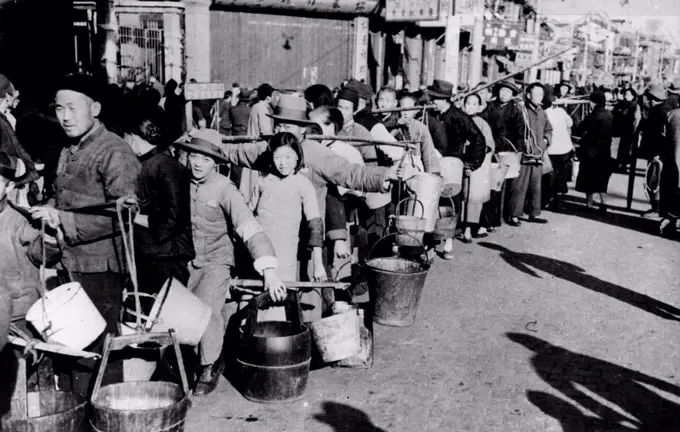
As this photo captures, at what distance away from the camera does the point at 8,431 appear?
429 centimetres

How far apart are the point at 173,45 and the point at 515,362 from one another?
15413mm

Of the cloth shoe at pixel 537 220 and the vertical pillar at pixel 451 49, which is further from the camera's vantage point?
the vertical pillar at pixel 451 49

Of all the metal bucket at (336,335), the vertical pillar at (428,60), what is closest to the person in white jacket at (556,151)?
the metal bucket at (336,335)

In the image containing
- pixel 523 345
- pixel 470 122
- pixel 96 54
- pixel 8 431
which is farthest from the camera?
pixel 96 54

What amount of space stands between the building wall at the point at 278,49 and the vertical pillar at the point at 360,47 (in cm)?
19

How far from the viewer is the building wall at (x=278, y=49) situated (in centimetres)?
1888

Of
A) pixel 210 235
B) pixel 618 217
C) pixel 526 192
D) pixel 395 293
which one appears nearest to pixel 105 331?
pixel 210 235

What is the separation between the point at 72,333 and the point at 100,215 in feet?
2.67

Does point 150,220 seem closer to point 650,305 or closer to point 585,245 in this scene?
point 650,305

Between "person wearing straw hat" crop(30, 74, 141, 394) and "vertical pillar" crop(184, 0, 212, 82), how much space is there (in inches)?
525

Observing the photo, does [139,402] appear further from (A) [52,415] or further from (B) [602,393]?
(B) [602,393]

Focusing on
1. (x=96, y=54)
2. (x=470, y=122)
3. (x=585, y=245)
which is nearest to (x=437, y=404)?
(x=470, y=122)

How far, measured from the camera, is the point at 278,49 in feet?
66.3

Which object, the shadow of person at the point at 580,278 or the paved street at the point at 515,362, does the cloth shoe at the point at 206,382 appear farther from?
the shadow of person at the point at 580,278
